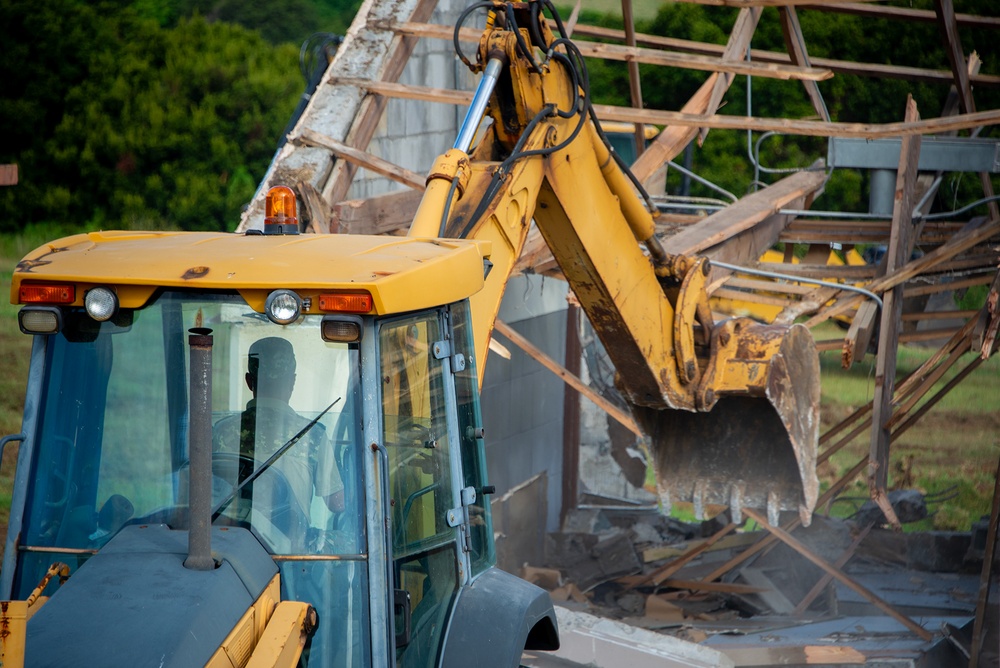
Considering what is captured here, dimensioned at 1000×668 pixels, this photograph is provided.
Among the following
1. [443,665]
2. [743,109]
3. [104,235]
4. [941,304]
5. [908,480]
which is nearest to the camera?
[443,665]

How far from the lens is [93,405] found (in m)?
3.35

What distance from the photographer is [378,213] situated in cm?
742

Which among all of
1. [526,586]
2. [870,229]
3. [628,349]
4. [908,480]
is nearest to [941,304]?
[908,480]

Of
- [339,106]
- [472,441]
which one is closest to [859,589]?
[339,106]

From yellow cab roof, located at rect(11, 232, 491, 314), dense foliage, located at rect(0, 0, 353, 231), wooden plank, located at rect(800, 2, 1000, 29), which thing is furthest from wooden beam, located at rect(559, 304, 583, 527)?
yellow cab roof, located at rect(11, 232, 491, 314)

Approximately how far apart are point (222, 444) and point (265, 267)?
0.52 metres

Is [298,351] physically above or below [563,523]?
above

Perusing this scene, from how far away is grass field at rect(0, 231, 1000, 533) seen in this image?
11602mm

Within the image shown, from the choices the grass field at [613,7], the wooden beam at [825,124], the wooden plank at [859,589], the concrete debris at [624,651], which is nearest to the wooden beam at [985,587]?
the wooden plank at [859,589]

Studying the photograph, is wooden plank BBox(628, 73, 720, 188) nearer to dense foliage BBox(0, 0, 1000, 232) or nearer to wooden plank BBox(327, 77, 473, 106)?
wooden plank BBox(327, 77, 473, 106)

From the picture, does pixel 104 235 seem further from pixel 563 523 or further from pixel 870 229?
pixel 563 523

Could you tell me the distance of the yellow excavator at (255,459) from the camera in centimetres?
291

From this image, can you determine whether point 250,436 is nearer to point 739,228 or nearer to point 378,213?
point 378,213

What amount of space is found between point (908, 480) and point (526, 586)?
9.37 meters
